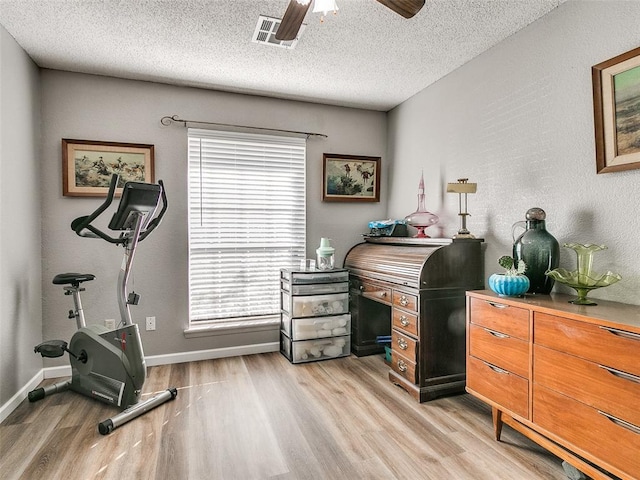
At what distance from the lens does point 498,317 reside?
205cm

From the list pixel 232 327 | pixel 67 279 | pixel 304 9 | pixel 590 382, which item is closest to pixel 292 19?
pixel 304 9

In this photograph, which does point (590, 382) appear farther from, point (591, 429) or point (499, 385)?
point (499, 385)

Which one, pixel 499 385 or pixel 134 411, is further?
pixel 134 411

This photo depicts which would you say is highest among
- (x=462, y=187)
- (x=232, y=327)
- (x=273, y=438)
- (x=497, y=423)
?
(x=462, y=187)

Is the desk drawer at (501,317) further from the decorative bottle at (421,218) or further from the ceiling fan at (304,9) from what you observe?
the ceiling fan at (304,9)

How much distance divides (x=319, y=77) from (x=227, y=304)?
2245 millimetres

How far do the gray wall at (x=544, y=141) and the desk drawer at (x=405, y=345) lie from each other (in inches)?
31.0

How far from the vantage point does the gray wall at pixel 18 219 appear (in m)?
2.38

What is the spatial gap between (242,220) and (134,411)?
1831 millimetres

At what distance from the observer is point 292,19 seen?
173 centimetres

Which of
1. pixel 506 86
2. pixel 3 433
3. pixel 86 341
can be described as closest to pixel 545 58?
pixel 506 86

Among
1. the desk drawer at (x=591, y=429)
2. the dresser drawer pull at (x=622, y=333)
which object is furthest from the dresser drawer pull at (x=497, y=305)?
the dresser drawer pull at (x=622, y=333)

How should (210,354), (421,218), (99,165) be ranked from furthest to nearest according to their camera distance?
(210,354) < (421,218) < (99,165)

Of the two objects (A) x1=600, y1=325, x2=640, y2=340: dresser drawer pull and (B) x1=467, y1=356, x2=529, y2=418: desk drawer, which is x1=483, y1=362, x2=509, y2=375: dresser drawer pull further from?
(A) x1=600, y1=325, x2=640, y2=340: dresser drawer pull
